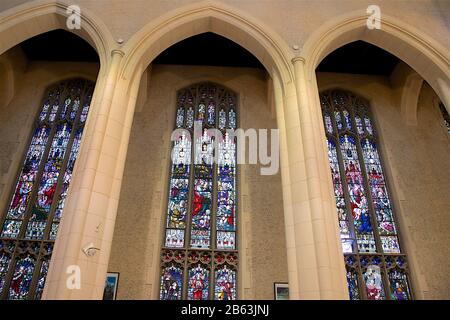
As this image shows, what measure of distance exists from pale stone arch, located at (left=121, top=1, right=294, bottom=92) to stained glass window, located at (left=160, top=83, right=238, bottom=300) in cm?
223

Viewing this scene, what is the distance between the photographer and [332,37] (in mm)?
6820

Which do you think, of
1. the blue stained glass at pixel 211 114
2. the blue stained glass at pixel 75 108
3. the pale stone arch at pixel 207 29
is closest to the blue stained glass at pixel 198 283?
the blue stained glass at pixel 211 114

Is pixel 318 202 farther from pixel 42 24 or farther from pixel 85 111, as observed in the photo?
pixel 85 111

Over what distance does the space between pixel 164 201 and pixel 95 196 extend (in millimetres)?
2685

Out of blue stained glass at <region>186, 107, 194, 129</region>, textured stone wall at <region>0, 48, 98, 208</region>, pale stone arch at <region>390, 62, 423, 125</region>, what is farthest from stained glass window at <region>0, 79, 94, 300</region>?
pale stone arch at <region>390, 62, 423, 125</region>

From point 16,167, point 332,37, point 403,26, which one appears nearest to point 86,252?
point 16,167

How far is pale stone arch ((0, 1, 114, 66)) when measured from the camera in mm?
6469

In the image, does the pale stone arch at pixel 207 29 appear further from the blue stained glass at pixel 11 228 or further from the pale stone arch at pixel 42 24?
the blue stained glass at pixel 11 228

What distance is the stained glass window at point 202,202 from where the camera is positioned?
6.72 metres

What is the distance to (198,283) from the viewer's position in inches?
263

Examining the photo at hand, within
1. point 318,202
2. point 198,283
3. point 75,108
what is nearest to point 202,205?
point 198,283
